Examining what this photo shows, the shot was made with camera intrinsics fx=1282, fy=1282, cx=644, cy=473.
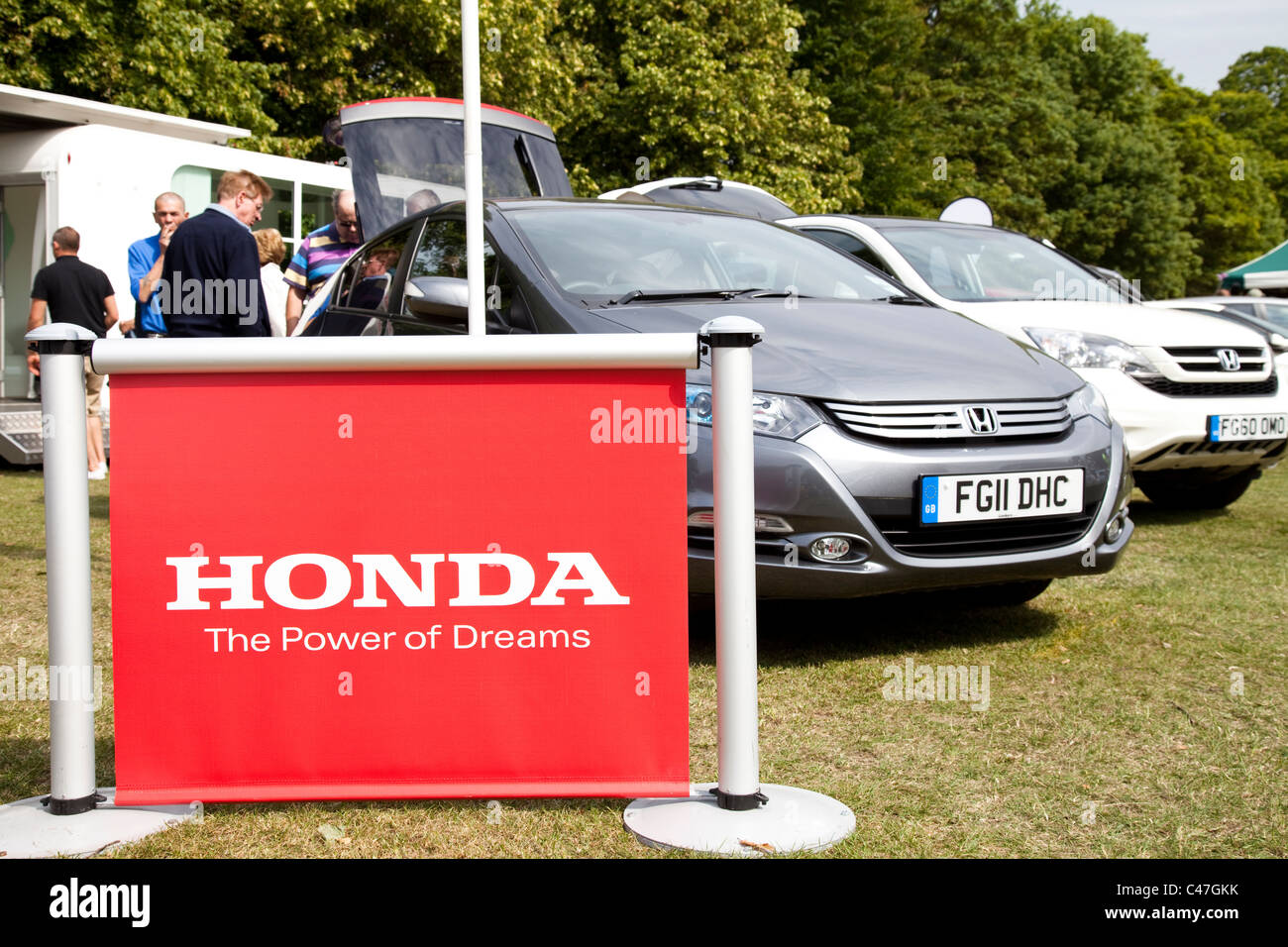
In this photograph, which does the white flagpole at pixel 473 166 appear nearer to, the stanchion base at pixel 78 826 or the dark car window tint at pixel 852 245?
the stanchion base at pixel 78 826

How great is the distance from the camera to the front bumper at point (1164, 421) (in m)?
6.86

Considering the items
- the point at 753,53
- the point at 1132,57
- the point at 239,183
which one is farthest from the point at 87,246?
the point at 1132,57

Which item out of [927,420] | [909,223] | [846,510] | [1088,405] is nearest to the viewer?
[846,510]

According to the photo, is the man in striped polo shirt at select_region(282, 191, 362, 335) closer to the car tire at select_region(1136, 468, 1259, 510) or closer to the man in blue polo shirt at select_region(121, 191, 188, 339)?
the man in blue polo shirt at select_region(121, 191, 188, 339)

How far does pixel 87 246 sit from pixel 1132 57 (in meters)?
48.5

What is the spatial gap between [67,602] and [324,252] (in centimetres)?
589

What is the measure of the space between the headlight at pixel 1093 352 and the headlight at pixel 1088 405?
2262 mm

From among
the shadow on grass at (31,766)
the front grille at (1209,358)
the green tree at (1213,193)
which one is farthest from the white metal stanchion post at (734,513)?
the green tree at (1213,193)

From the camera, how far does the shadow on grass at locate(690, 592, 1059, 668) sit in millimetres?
4449

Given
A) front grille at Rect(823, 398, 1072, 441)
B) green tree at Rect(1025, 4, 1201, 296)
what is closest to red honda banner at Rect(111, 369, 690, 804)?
front grille at Rect(823, 398, 1072, 441)

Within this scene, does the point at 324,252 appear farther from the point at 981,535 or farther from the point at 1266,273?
the point at 1266,273

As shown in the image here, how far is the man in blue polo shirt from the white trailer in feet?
8.23

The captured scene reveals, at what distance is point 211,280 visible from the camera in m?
6.28

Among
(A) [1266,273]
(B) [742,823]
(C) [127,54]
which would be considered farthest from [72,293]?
(A) [1266,273]
